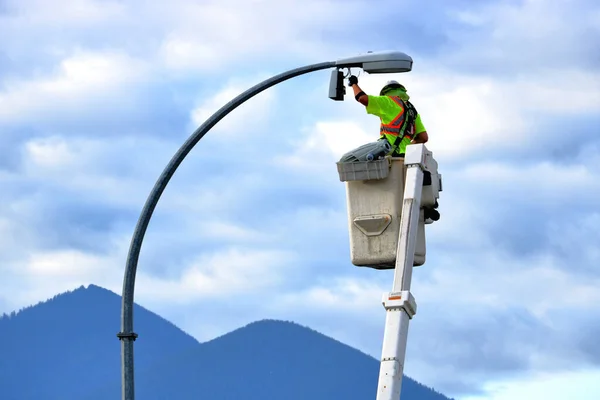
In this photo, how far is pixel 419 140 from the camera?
1675 centimetres

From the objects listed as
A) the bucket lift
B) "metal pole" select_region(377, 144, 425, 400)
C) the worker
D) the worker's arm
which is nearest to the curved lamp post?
the worker's arm

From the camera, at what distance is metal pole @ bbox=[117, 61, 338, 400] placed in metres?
14.8

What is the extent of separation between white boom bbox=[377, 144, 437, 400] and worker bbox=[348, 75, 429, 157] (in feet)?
5.14

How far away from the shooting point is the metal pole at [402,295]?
13.2 meters

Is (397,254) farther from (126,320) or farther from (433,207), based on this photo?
(126,320)

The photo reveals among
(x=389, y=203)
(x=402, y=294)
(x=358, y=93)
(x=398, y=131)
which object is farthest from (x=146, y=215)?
(x=402, y=294)

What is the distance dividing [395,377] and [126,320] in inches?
126

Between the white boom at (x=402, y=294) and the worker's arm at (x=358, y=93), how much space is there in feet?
6.19

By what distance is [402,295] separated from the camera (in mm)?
13461

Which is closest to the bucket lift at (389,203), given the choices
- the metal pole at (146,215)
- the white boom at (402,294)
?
the white boom at (402,294)

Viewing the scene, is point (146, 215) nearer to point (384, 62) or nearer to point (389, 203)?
point (389, 203)

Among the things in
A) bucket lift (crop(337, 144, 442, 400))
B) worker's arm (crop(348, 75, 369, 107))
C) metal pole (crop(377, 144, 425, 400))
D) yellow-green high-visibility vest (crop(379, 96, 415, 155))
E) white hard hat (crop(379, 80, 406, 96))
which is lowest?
metal pole (crop(377, 144, 425, 400))

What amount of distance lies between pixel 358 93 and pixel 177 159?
220cm

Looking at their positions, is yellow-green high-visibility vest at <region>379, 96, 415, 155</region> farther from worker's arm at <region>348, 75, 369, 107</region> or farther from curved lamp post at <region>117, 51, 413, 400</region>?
curved lamp post at <region>117, 51, 413, 400</region>
